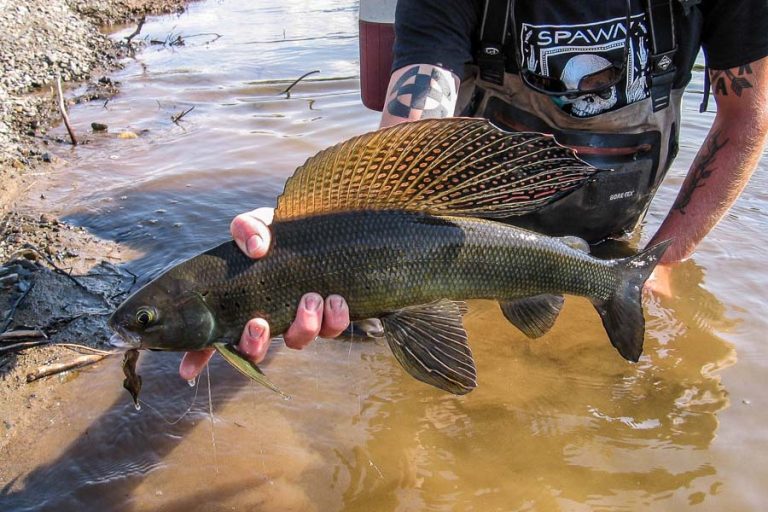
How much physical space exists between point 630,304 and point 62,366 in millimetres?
2768

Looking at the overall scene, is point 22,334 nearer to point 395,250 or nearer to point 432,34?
point 395,250

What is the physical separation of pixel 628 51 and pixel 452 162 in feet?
6.05

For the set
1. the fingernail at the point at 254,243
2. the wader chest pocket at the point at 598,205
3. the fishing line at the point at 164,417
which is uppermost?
the fingernail at the point at 254,243

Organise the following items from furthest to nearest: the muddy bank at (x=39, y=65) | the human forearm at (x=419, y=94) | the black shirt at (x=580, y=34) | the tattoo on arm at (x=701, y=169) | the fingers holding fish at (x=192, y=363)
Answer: the muddy bank at (x=39, y=65), the tattoo on arm at (x=701, y=169), the black shirt at (x=580, y=34), the human forearm at (x=419, y=94), the fingers holding fish at (x=192, y=363)

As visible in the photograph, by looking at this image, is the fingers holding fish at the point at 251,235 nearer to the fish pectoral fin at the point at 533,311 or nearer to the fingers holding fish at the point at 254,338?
the fingers holding fish at the point at 254,338

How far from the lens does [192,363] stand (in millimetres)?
2396

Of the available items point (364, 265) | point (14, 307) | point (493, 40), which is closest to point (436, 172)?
point (364, 265)

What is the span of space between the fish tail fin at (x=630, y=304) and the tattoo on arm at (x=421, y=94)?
1.12 metres

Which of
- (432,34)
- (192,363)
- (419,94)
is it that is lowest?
(192,363)

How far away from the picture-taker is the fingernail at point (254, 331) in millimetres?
2105

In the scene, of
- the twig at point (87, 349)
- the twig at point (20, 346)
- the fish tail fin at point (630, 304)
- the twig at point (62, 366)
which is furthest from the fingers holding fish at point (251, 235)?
the twig at point (20, 346)

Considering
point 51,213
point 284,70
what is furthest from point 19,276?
point 284,70

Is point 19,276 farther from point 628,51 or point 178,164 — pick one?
point 628,51

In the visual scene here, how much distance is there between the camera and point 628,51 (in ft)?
11.1
